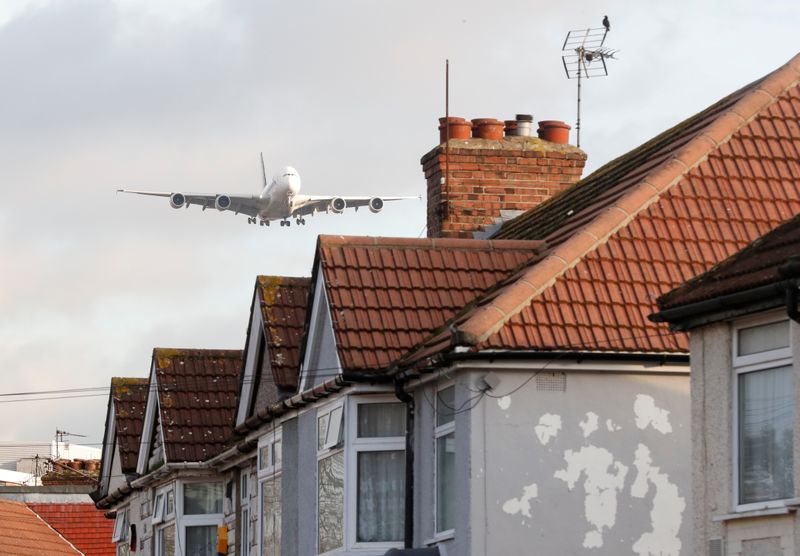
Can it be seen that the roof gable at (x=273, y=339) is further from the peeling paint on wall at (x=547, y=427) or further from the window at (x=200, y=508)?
the peeling paint on wall at (x=547, y=427)

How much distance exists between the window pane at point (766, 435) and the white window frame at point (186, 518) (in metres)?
13.8

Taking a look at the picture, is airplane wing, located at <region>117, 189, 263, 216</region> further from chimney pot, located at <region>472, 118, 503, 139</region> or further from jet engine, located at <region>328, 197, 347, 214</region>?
chimney pot, located at <region>472, 118, 503, 139</region>

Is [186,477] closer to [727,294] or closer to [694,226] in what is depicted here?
[694,226]

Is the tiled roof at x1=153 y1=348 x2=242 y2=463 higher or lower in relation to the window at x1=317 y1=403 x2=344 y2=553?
higher

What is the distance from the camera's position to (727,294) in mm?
11984

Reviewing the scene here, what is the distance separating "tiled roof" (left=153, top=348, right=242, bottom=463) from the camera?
2481cm

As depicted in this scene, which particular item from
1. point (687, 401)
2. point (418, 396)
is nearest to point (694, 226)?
point (687, 401)

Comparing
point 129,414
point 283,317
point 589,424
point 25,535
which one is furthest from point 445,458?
point 25,535

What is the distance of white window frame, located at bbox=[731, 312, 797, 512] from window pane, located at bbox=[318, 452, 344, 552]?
218 inches

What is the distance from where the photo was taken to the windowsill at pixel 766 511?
37.1 ft

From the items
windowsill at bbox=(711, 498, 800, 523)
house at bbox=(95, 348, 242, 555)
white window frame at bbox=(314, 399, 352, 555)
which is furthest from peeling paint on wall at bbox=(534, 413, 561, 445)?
house at bbox=(95, 348, 242, 555)

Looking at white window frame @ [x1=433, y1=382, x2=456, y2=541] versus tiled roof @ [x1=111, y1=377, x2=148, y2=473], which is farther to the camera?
tiled roof @ [x1=111, y1=377, x2=148, y2=473]

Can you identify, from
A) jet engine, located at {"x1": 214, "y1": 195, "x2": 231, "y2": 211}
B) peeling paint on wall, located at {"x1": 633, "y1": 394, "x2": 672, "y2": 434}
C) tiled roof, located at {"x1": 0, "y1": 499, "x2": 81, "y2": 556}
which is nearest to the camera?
peeling paint on wall, located at {"x1": 633, "y1": 394, "x2": 672, "y2": 434}

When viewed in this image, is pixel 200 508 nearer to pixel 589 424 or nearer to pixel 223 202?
pixel 589 424
